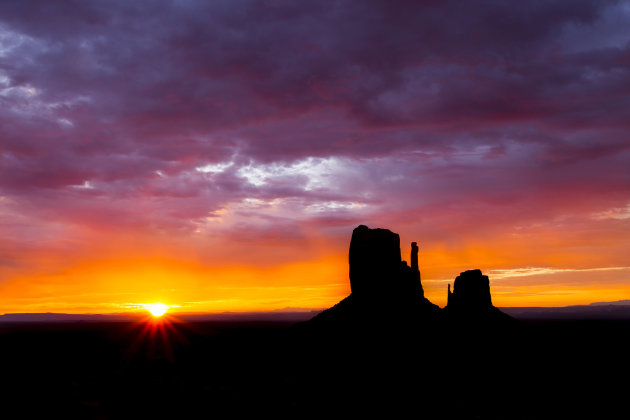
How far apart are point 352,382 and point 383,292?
23.6 meters

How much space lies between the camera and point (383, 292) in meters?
92.4

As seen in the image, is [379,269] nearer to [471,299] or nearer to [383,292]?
[383,292]

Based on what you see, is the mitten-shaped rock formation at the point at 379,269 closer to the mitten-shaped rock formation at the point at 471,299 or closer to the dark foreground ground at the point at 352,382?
the dark foreground ground at the point at 352,382

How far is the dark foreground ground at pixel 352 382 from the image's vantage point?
2206 inches

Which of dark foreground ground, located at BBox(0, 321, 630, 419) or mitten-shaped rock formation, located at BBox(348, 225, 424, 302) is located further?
mitten-shaped rock formation, located at BBox(348, 225, 424, 302)

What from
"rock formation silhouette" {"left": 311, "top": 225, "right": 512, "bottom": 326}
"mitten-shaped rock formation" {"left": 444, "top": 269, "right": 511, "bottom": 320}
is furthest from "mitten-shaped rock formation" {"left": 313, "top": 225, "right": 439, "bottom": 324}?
"mitten-shaped rock formation" {"left": 444, "top": 269, "right": 511, "bottom": 320}

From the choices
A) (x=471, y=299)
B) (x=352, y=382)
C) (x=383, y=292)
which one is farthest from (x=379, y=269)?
(x=352, y=382)

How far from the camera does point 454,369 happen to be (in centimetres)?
8006

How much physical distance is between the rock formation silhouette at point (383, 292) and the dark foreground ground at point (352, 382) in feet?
9.84

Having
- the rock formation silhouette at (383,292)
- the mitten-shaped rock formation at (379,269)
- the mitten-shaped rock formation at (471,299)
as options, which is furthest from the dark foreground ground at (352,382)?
the mitten-shaped rock formation at (379,269)

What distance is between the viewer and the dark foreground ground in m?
56.0

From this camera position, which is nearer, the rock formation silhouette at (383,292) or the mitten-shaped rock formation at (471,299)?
the rock formation silhouette at (383,292)

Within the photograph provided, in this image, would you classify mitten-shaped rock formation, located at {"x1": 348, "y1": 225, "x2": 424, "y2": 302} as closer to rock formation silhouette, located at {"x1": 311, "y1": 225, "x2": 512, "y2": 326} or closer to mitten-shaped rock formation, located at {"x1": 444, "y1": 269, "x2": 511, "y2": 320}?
rock formation silhouette, located at {"x1": 311, "y1": 225, "x2": 512, "y2": 326}

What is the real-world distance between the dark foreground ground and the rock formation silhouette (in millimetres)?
3000
